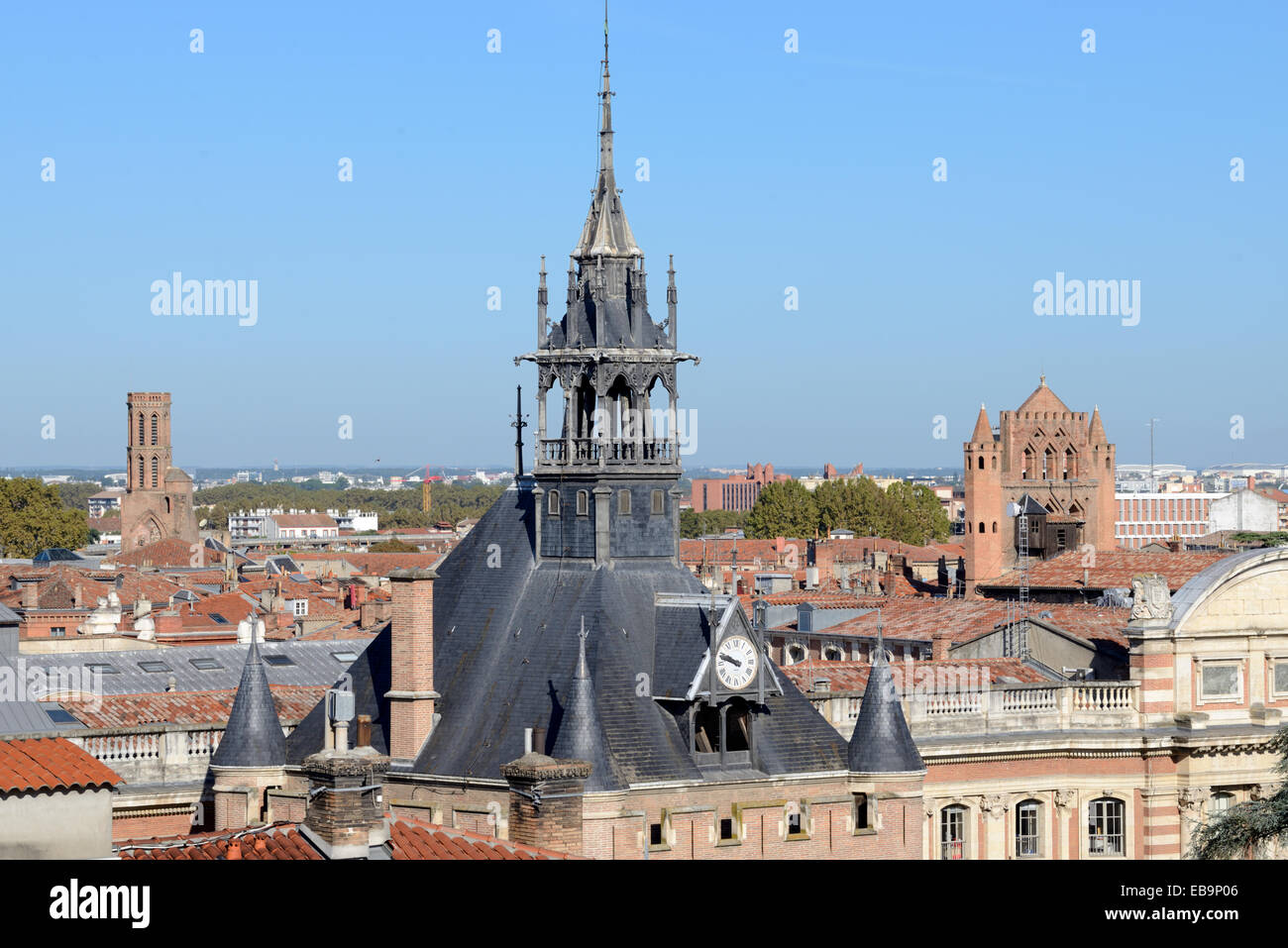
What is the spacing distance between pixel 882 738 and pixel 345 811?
1623 centimetres

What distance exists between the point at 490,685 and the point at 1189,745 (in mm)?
21010

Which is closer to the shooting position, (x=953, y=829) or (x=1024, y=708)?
(x=953, y=829)

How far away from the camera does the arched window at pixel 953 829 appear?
54.4 meters

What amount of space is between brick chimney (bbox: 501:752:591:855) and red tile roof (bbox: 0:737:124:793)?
11.6 m

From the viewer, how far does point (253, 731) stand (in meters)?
45.5

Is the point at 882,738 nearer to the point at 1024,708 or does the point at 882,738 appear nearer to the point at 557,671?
the point at 557,671

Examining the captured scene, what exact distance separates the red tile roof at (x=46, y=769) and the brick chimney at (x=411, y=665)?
15.5m

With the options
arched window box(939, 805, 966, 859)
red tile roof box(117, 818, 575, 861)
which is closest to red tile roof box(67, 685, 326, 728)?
arched window box(939, 805, 966, 859)

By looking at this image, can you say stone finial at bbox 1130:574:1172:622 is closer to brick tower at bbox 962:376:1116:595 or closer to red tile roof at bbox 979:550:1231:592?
red tile roof at bbox 979:550:1231:592

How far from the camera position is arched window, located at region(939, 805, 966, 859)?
179 feet

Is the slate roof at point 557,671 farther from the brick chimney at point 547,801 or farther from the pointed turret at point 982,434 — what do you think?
the pointed turret at point 982,434

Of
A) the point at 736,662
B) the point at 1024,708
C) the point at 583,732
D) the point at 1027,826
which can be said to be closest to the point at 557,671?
the point at 583,732

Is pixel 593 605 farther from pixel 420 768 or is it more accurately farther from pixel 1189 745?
pixel 1189 745

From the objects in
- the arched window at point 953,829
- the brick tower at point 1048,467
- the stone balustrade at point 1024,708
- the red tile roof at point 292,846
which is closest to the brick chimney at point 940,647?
the stone balustrade at point 1024,708
